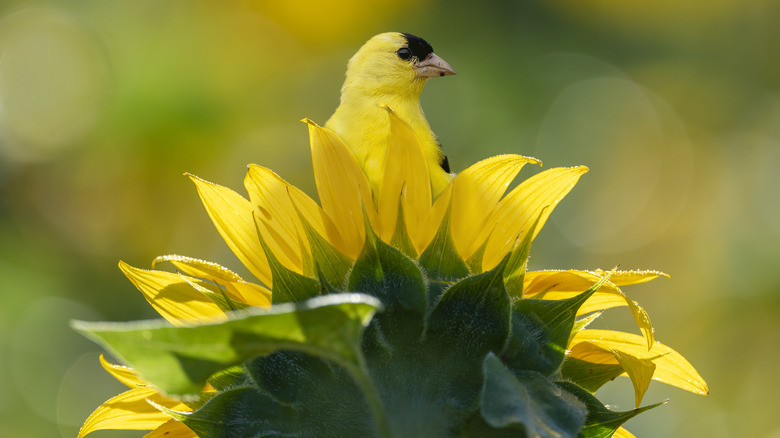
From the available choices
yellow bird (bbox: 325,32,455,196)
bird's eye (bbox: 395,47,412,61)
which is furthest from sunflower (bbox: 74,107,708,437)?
bird's eye (bbox: 395,47,412,61)

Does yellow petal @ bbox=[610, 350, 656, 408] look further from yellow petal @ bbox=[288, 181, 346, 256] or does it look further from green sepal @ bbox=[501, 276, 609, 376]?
yellow petal @ bbox=[288, 181, 346, 256]

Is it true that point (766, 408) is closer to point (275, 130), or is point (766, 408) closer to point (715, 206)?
point (715, 206)

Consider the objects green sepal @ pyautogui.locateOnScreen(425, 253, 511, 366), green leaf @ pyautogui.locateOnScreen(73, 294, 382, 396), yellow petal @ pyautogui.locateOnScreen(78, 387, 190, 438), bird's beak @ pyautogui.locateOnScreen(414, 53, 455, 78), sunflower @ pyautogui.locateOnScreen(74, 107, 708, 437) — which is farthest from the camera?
bird's beak @ pyautogui.locateOnScreen(414, 53, 455, 78)

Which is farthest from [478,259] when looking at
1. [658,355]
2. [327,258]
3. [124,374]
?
[124,374]

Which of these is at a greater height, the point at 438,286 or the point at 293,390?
the point at 438,286

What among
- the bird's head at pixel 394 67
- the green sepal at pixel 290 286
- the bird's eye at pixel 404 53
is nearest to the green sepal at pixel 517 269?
the green sepal at pixel 290 286

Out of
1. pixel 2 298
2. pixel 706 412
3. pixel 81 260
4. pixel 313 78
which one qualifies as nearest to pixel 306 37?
pixel 313 78

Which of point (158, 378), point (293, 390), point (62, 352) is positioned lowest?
point (62, 352)

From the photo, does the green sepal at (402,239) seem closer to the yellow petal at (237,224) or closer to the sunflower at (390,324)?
the sunflower at (390,324)
